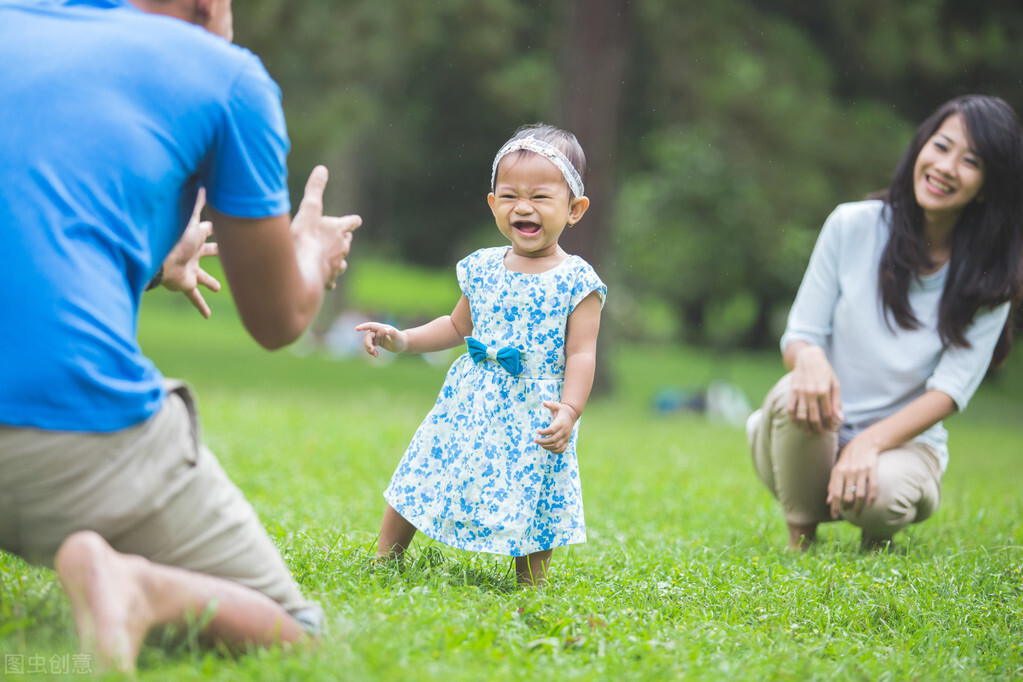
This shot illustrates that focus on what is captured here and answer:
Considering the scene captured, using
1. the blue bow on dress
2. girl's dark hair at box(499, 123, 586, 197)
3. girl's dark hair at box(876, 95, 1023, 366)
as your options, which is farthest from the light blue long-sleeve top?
the blue bow on dress

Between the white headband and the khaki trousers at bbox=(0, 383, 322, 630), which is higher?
the white headband

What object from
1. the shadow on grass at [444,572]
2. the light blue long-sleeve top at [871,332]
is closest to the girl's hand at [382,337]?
the shadow on grass at [444,572]

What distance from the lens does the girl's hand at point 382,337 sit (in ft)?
9.58

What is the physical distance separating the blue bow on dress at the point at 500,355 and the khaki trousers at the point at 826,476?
1.48m

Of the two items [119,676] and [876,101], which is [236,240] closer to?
[119,676]

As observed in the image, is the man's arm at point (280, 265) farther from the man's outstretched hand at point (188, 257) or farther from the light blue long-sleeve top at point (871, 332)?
the light blue long-sleeve top at point (871, 332)

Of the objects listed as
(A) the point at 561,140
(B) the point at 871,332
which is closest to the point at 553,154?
(A) the point at 561,140

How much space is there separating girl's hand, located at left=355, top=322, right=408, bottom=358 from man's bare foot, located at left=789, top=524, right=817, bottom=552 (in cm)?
197

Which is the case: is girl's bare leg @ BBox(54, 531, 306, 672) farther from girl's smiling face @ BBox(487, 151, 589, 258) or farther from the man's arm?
girl's smiling face @ BBox(487, 151, 589, 258)

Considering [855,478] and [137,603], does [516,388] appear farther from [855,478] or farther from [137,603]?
[855,478]

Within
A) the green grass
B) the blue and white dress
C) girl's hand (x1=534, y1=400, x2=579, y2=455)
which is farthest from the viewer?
the blue and white dress

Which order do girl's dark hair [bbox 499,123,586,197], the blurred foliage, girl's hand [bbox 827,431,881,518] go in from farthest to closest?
1. the blurred foliage
2. girl's hand [bbox 827,431,881,518]
3. girl's dark hair [bbox 499,123,586,197]

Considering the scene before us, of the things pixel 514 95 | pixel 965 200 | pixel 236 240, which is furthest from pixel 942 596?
pixel 514 95

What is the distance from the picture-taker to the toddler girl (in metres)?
2.91
